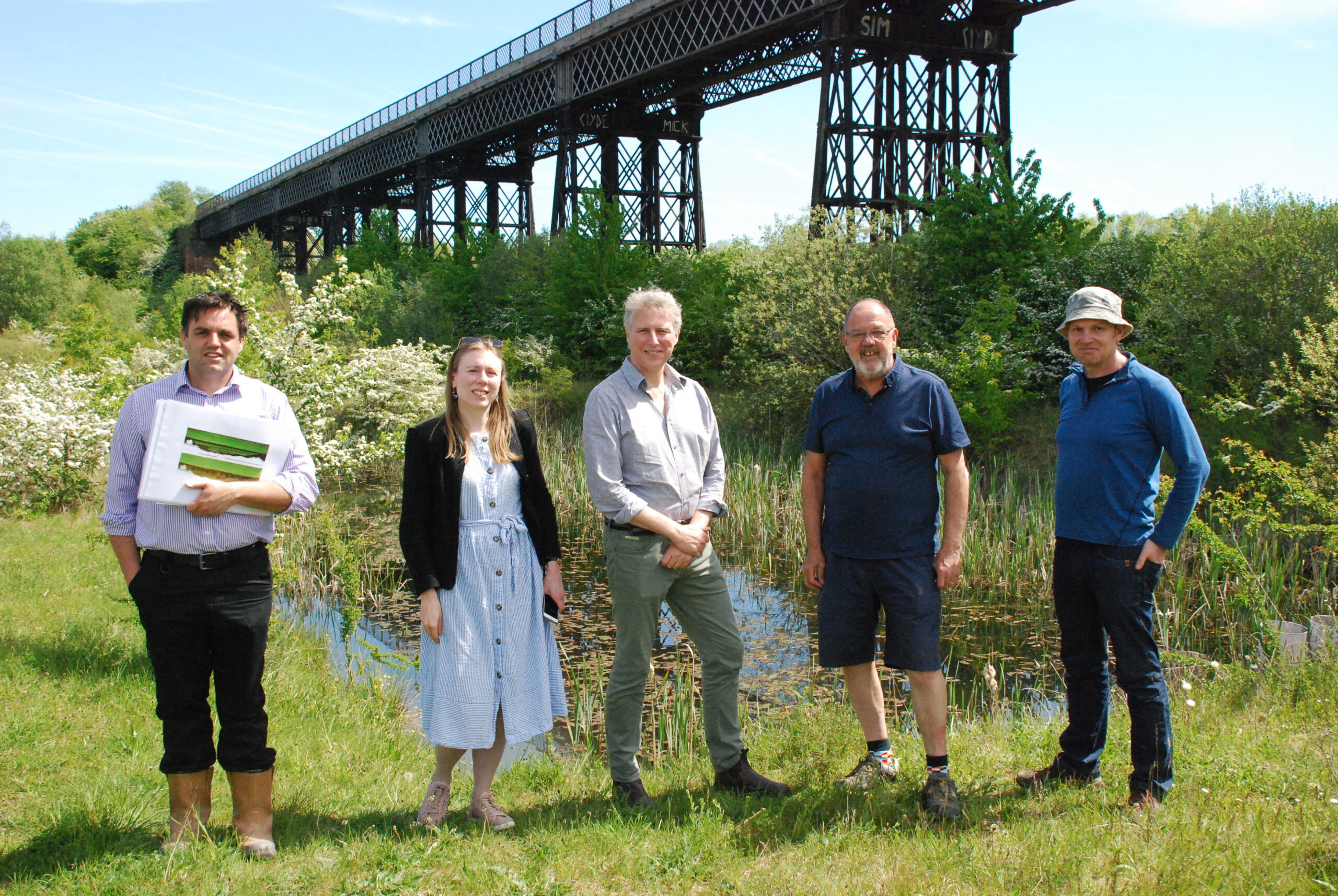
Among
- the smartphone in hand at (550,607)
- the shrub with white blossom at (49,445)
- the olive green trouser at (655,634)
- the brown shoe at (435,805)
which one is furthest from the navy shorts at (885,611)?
the shrub with white blossom at (49,445)

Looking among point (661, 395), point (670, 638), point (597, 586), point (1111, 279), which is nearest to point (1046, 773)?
point (661, 395)

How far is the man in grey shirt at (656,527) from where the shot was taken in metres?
3.96

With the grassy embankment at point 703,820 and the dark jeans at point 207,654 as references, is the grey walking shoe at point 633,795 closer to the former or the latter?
the grassy embankment at point 703,820

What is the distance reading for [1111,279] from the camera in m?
14.7

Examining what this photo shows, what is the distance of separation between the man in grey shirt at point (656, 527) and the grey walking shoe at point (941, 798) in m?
0.64

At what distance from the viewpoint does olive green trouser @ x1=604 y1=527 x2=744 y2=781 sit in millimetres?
4008

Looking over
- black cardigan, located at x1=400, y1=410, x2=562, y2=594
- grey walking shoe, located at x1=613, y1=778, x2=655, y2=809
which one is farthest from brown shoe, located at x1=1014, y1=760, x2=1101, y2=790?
black cardigan, located at x1=400, y1=410, x2=562, y2=594

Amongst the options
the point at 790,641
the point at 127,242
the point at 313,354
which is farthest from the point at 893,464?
the point at 127,242

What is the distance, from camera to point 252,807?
11.8 feet

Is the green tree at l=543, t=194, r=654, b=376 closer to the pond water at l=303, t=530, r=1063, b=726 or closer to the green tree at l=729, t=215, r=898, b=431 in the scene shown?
the green tree at l=729, t=215, r=898, b=431

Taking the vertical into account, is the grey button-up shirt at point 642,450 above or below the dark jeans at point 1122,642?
above

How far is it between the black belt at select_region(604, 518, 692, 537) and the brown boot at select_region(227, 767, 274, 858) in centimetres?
163

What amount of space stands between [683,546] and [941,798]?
1.48m

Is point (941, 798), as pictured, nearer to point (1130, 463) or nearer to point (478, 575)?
point (1130, 463)
